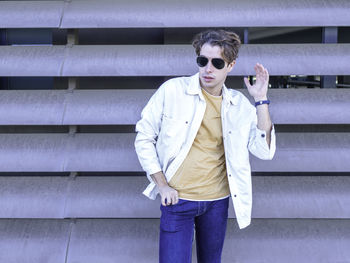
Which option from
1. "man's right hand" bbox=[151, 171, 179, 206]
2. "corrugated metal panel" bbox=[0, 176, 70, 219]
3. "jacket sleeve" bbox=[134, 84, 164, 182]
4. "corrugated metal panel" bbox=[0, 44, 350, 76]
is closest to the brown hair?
"jacket sleeve" bbox=[134, 84, 164, 182]

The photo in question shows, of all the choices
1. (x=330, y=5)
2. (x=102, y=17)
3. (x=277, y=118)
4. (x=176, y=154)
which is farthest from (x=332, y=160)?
(x=102, y=17)

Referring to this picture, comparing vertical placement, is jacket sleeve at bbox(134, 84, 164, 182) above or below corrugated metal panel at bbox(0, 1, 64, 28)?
below

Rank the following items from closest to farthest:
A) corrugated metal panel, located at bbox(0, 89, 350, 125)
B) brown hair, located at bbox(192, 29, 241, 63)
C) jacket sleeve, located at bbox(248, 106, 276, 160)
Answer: brown hair, located at bbox(192, 29, 241, 63)
jacket sleeve, located at bbox(248, 106, 276, 160)
corrugated metal panel, located at bbox(0, 89, 350, 125)

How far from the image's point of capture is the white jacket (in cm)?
186

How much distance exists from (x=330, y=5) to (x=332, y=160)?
3.35 ft

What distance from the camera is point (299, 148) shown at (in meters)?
2.56

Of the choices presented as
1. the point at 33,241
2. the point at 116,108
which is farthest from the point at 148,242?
the point at 116,108

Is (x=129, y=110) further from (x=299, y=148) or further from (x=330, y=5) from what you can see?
(x=330, y=5)

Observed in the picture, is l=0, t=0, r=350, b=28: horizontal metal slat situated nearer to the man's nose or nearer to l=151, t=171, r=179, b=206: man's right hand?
the man's nose

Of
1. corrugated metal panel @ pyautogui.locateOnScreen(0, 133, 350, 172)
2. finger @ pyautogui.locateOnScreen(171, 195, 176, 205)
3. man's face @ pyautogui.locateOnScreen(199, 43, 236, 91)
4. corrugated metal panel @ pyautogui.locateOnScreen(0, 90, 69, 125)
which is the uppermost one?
man's face @ pyautogui.locateOnScreen(199, 43, 236, 91)

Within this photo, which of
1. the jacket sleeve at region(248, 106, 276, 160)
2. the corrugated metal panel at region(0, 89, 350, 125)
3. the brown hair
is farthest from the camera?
the corrugated metal panel at region(0, 89, 350, 125)

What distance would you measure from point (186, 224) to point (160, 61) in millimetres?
1137

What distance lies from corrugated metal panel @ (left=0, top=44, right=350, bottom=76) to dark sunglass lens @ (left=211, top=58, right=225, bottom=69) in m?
0.80

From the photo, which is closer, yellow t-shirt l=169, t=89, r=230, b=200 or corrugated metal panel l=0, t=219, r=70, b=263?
yellow t-shirt l=169, t=89, r=230, b=200
